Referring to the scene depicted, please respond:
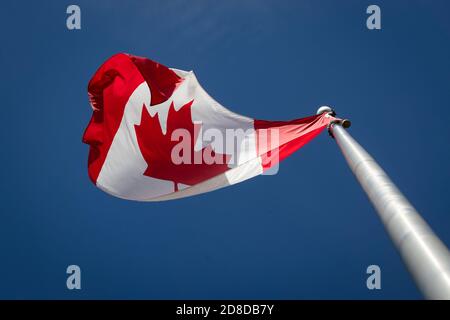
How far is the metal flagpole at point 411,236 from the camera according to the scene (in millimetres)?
3922

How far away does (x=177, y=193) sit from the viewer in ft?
44.2

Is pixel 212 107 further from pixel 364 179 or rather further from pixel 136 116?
pixel 364 179

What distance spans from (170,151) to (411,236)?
10092 millimetres

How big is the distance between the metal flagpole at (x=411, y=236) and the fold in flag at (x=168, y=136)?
18.1ft

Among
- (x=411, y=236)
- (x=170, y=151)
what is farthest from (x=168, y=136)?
(x=411, y=236)

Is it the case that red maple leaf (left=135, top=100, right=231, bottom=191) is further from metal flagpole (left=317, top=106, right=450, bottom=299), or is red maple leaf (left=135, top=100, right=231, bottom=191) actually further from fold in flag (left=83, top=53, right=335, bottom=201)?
metal flagpole (left=317, top=106, right=450, bottom=299)

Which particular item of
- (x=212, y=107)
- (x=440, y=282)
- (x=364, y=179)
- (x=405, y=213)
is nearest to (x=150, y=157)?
(x=212, y=107)

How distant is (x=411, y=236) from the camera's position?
463cm

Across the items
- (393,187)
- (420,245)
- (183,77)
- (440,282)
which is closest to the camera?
(440,282)

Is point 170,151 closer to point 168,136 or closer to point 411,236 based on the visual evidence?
point 168,136

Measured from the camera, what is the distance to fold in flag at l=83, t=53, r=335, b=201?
1276 cm

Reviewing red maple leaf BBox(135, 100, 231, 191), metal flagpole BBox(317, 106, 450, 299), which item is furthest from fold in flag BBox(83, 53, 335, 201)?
metal flagpole BBox(317, 106, 450, 299)

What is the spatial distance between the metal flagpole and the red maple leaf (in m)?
6.69

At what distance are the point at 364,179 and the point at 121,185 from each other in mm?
8666
